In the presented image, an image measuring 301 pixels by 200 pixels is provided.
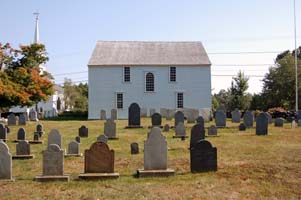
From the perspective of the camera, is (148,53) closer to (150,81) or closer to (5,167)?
(150,81)

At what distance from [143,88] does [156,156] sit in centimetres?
3752

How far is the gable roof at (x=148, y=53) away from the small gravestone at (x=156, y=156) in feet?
122

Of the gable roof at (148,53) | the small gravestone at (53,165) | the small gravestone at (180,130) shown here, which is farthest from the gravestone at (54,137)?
the gable roof at (148,53)

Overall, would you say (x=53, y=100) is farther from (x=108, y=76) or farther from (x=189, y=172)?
(x=189, y=172)

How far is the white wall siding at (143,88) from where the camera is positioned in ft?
155

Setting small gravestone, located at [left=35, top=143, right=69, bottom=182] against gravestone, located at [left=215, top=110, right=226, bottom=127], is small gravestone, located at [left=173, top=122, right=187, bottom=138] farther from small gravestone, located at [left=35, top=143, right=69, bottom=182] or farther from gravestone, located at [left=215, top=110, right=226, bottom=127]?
small gravestone, located at [left=35, top=143, right=69, bottom=182]

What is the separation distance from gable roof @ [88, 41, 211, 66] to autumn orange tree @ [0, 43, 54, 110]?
7076 mm

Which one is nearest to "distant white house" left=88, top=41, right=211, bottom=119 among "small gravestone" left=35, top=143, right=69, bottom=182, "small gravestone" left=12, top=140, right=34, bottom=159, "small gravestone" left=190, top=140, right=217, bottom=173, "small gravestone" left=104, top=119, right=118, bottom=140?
"small gravestone" left=104, top=119, right=118, bottom=140

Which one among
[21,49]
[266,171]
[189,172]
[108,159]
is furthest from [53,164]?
[21,49]

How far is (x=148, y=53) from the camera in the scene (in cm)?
4950

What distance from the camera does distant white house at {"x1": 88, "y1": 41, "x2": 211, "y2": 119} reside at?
47188 mm

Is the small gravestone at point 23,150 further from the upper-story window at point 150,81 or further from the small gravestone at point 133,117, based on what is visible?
the upper-story window at point 150,81

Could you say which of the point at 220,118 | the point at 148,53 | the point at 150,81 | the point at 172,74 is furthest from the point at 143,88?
the point at 220,118

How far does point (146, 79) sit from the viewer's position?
47969 mm
